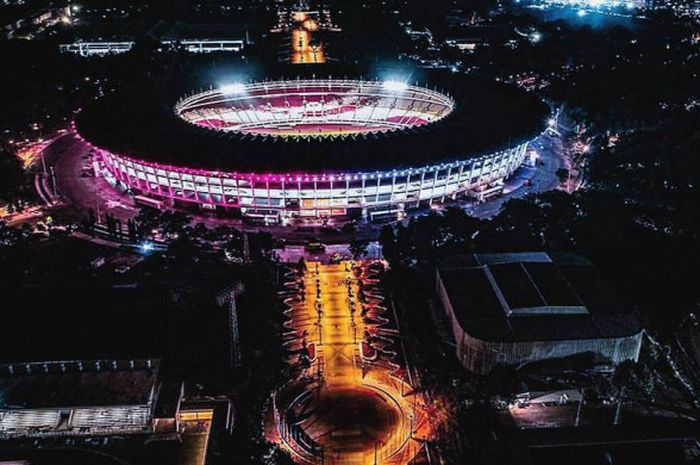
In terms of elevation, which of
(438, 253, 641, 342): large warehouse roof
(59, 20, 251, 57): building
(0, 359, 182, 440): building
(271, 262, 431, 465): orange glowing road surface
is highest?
(59, 20, 251, 57): building

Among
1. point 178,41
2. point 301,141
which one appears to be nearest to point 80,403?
point 301,141

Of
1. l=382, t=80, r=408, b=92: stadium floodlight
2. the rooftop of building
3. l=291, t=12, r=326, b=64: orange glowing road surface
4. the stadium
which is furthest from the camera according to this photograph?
l=291, t=12, r=326, b=64: orange glowing road surface

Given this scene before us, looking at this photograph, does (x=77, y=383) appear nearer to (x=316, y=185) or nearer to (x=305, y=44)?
(x=316, y=185)

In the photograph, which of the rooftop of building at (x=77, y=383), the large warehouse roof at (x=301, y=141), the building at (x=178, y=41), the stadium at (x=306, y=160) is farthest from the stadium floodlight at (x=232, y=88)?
the rooftop of building at (x=77, y=383)

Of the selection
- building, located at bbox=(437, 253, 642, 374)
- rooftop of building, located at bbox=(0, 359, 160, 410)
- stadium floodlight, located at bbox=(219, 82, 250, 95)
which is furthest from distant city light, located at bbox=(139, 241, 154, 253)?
stadium floodlight, located at bbox=(219, 82, 250, 95)

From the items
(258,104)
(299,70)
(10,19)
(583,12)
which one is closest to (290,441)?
(258,104)

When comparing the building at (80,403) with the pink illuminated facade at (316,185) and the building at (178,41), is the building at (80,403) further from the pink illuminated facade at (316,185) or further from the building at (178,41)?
the building at (178,41)

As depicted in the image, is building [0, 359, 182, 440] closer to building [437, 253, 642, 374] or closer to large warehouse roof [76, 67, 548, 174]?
building [437, 253, 642, 374]
